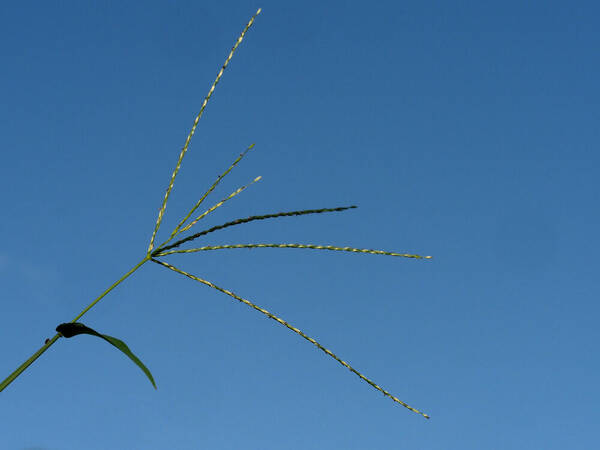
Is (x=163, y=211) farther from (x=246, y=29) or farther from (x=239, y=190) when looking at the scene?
(x=246, y=29)

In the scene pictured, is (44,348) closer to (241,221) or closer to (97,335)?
(97,335)

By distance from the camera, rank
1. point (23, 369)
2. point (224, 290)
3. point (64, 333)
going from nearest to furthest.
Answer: point (23, 369)
point (224, 290)
point (64, 333)

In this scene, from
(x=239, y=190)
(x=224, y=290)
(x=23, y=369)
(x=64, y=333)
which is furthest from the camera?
(x=239, y=190)

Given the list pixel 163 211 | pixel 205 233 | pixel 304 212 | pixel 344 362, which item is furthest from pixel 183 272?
pixel 344 362

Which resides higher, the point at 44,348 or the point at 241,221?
the point at 241,221

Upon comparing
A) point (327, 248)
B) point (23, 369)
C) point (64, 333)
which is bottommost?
point (23, 369)

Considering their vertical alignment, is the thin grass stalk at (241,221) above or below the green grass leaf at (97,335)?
above

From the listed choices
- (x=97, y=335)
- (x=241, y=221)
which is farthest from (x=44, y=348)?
(x=241, y=221)

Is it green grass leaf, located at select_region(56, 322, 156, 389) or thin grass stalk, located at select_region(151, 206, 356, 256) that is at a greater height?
thin grass stalk, located at select_region(151, 206, 356, 256)
